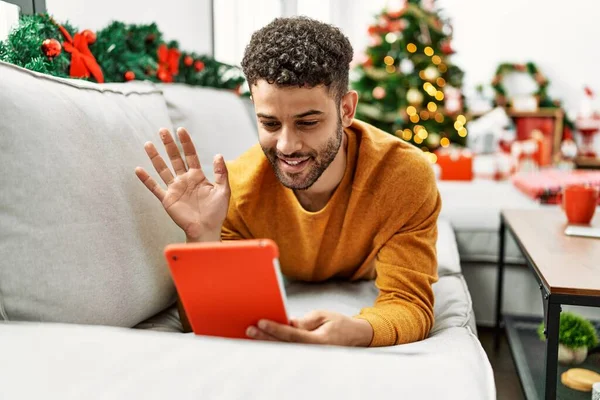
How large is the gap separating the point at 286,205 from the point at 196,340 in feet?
1.96

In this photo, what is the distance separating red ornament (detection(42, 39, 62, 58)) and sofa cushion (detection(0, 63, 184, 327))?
0.83 feet

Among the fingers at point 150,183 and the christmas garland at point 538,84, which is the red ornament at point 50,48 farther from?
the christmas garland at point 538,84

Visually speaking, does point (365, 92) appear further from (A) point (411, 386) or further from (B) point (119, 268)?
(A) point (411, 386)

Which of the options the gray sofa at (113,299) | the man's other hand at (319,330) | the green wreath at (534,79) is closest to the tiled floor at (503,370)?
the gray sofa at (113,299)

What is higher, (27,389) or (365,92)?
(365,92)

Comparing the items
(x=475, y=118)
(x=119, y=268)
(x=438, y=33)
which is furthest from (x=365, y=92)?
(x=119, y=268)

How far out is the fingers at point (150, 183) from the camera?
930 millimetres

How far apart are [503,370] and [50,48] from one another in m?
→ 1.53

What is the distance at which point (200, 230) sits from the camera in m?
0.99

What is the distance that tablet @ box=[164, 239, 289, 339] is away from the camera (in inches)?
23.7

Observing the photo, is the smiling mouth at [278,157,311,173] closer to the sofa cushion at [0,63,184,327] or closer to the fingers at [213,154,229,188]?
the fingers at [213,154,229,188]

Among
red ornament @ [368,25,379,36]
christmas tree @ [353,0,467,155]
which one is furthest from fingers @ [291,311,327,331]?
red ornament @ [368,25,379,36]

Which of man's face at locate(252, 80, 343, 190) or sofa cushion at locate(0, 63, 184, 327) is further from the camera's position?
man's face at locate(252, 80, 343, 190)

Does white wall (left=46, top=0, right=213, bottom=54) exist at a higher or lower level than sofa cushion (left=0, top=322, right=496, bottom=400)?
higher
